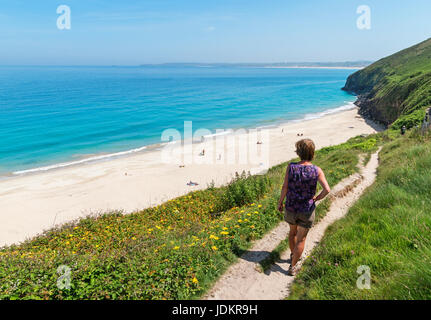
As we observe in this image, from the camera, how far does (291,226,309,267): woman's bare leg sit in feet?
17.7

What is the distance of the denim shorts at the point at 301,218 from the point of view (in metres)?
5.21

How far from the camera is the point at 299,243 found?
5477 mm

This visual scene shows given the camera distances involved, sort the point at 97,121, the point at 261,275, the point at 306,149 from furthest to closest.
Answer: the point at 97,121 → the point at 261,275 → the point at 306,149

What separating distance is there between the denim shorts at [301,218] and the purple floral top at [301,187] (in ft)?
0.22

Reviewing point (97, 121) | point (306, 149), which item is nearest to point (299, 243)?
point (306, 149)

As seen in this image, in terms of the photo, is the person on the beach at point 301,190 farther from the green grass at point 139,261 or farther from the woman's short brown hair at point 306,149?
the green grass at point 139,261

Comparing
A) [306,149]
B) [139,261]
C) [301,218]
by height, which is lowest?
[139,261]

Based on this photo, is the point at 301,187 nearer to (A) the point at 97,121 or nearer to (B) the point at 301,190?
(B) the point at 301,190

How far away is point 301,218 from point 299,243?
59cm

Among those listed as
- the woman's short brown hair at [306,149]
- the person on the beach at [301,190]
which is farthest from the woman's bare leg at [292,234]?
the woman's short brown hair at [306,149]

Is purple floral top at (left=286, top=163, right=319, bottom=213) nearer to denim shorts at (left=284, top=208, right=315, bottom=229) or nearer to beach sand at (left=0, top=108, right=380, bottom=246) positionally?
denim shorts at (left=284, top=208, right=315, bottom=229)

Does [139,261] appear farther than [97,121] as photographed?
No
